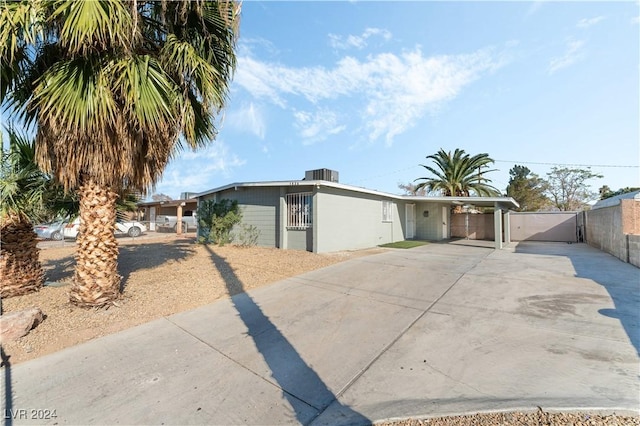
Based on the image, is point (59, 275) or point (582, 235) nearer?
point (59, 275)

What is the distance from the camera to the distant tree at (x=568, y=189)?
32.4 meters

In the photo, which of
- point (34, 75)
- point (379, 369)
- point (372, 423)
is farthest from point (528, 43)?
point (34, 75)

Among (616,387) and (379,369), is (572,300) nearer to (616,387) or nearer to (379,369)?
(616,387)

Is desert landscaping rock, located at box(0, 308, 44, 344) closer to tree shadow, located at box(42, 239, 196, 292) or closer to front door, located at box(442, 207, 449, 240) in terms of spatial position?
tree shadow, located at box(42, 239, 196, 292)

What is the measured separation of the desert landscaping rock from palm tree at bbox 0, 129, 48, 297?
2060mm

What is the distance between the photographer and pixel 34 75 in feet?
14.5

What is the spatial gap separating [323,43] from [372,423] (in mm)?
11009

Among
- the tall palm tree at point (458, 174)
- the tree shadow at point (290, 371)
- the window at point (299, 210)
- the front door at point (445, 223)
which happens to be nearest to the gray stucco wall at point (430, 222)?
the front door at point (445, 223)

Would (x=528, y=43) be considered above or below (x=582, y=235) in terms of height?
above

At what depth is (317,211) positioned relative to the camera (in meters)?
10.4

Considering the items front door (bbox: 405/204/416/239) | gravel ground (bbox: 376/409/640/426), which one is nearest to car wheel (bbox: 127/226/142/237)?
front door (bbox: 405/204/416/239)

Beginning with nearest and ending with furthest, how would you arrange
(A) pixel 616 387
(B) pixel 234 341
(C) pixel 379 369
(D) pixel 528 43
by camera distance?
(A) pixel 616 387, (C) pixel 379 369, (B) pixel 234 341, (D) pixel 528 43

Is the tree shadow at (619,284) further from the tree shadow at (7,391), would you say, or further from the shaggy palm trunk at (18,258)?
the shaggy palm trunk at (18,258)

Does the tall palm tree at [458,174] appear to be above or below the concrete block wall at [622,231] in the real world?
above
